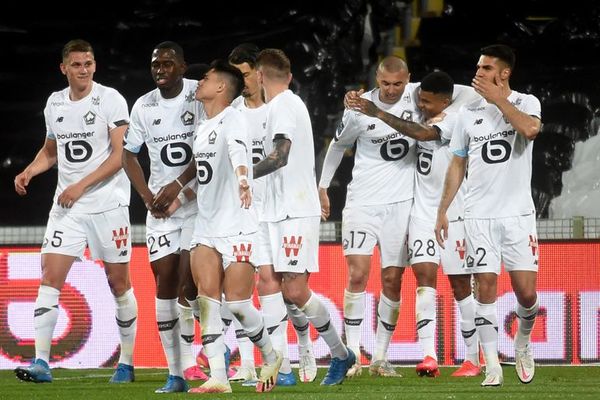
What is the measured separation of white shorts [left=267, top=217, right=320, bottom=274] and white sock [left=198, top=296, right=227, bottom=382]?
2.80 feet

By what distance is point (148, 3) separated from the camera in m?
17.2

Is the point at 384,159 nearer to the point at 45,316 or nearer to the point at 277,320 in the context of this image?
the point at 277,320

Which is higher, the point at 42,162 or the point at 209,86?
the point at 209,86

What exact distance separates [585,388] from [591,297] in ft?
9.29

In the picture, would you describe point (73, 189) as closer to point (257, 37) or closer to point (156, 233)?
point (156, 233)

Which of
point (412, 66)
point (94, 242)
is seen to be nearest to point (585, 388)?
point (94, 242)

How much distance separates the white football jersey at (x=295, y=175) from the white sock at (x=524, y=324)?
56.4 inches

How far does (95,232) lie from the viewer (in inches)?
362

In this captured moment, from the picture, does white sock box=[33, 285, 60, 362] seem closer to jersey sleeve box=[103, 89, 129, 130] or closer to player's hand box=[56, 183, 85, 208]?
player's hand box=[56, 183, 85, 208]

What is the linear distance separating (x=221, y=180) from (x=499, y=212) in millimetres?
1857

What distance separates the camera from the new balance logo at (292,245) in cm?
814

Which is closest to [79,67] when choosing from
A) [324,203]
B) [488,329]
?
[324,203]

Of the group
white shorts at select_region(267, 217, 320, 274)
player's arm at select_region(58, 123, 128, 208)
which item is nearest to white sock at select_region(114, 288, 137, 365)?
player's arm at select_region(58, 123, 128, 208)

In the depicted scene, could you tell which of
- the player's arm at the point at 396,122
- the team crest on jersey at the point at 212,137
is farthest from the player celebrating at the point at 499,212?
the team crest on jersey at the point at 212,137
